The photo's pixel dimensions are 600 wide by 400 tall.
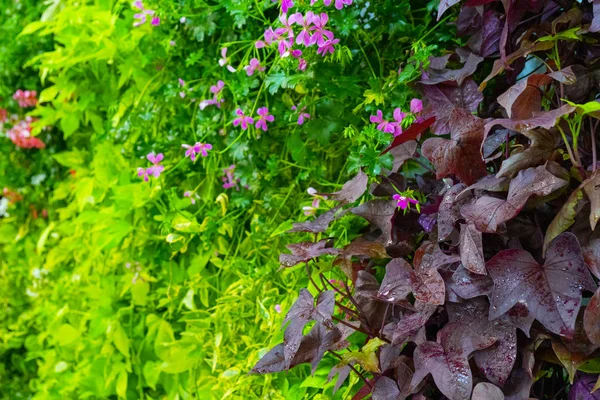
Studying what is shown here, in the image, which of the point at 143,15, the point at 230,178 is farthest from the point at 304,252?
the point at 143,15

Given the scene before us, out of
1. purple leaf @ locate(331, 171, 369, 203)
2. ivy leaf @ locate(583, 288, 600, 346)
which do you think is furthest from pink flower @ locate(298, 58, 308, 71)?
ivy leaf @ locate(583, 288, 600, 346)

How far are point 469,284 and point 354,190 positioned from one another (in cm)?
22

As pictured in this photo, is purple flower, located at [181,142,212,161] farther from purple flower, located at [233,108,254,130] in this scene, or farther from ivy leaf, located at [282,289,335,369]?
ivy leaf, located at [282,289,335,369]

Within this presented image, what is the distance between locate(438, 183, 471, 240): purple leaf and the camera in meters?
0.81

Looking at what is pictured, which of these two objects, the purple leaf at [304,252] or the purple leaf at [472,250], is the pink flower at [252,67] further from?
the purple leaf at [472,250]

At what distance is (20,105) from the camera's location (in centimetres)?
198

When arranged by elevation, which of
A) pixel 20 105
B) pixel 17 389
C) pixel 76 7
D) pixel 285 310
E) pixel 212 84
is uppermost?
pixel 76 7

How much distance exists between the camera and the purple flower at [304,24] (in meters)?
0.96

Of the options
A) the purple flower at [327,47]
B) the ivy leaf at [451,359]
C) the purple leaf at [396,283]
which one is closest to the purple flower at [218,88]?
the purple flower at [327,47]

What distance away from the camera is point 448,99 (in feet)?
2.98

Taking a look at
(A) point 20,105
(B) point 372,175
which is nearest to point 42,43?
(A) point 20,105

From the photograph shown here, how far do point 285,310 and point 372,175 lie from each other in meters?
0.34

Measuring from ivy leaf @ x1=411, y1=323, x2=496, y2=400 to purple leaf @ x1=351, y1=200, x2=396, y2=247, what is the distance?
0.57ft

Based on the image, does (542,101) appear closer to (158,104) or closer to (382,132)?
(382,132)
